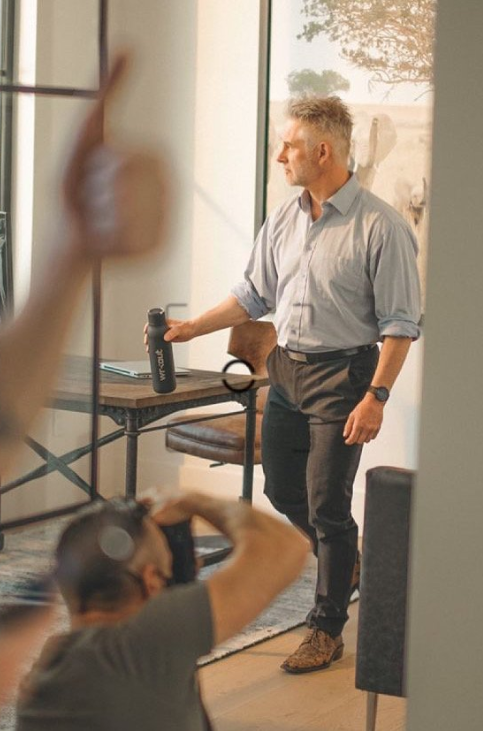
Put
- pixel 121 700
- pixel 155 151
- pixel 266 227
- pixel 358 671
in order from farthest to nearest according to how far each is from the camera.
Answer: pixel 266 227 → pixel 358 671 → pixel 121 700 → pixel 155 151

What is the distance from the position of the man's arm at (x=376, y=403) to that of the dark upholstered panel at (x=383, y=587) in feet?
1.76

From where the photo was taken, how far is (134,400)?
357 centimetres

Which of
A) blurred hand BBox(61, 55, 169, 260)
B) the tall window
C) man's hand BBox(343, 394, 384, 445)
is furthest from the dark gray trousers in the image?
blurred hand BBox(61, 55, 169, 260)

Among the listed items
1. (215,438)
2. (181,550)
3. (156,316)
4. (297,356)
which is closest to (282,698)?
(297,356)

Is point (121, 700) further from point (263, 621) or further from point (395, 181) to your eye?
point (395, 181)

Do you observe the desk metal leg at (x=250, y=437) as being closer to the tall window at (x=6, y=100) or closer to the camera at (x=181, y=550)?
the tall window at (x=6, y=100)

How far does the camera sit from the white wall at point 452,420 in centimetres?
74

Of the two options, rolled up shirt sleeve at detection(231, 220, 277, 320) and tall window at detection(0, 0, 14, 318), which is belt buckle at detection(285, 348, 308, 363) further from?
tall window at detection(0, 0, 14, 318)

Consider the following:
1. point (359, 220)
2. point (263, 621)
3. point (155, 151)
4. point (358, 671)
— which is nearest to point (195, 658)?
point (155, 151)

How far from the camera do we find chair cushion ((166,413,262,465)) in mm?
4266

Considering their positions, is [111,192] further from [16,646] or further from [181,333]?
[181,333]

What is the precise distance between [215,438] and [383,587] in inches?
69.3

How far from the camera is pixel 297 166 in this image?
11.0ft

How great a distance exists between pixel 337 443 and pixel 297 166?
0.76 metres
